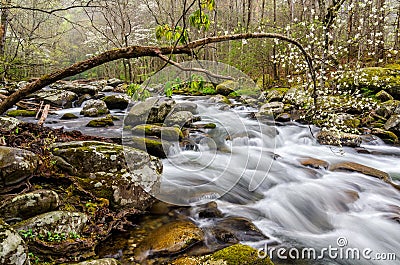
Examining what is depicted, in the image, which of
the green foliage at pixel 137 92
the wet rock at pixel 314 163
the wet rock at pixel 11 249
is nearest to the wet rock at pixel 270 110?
the wet rock at pixel 314 163

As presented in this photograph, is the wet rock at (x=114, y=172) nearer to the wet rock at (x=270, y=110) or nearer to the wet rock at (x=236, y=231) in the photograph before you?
the wet rock at (x=236, y=231)

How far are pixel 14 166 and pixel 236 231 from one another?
290 centimetres

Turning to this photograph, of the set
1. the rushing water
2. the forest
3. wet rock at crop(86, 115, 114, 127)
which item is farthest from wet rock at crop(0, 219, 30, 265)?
wet rock at crop(86, 115, 114, 127)

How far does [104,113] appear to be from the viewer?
11.0 m

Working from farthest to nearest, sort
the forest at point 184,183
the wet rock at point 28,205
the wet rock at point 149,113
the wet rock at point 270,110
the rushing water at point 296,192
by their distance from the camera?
1. the wet rock at point 270,110
2. the wet rock at point 149,113
3. the rushing water at point 296,192
4. the wet rock at point 28,205
5. the forest at point 184,183

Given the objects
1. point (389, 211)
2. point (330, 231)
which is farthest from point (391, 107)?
point (330, 231)

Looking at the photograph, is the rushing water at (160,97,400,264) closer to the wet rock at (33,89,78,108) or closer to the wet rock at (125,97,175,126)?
the wet rock at (125,97,175,126)

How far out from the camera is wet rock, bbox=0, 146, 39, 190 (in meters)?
3.16

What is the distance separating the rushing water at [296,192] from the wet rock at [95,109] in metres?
4.79

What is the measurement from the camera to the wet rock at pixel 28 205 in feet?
9.41

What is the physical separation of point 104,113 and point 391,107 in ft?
34.0

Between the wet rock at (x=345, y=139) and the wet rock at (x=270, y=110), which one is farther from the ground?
the wet rock at (x=270, y=110)

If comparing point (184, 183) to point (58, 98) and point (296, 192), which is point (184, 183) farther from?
point (58, 98)

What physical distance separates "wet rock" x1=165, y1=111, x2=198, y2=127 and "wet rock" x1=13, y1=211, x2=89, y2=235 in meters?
5.76
